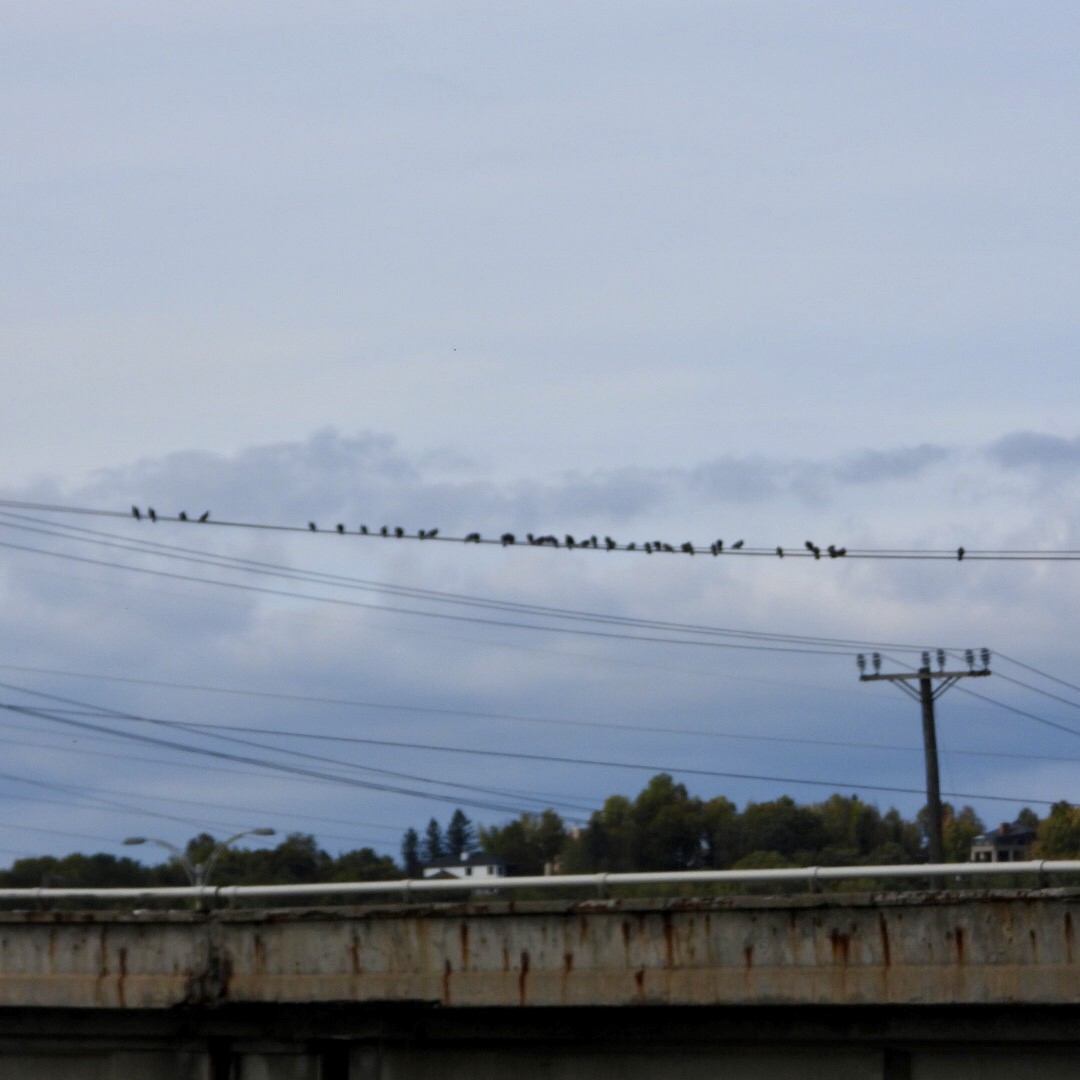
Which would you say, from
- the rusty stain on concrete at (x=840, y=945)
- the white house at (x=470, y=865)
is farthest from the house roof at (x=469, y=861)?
the rusty stain on concrete at (x=840, y=945)

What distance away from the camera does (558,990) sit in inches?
497

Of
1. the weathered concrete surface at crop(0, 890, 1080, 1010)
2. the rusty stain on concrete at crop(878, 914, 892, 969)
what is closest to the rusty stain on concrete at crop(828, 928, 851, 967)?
the weathered concrete surface at crop(0, 890, 1080, 1010)

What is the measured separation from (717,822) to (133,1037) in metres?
22.4

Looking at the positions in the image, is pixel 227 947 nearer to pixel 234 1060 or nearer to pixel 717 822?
pixel 234 1060

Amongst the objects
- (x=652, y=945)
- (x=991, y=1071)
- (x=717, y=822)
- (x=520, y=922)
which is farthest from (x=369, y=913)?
(x=717, y=822)

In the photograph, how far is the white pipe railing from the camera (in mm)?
11672

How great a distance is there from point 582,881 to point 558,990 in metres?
0.84

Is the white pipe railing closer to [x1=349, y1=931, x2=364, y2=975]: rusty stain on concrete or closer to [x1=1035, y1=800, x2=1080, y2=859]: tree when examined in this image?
[x1=349, y1=931, x2=364, y2=975]: rusty stain on concrete

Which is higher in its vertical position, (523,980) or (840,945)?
(840,945)

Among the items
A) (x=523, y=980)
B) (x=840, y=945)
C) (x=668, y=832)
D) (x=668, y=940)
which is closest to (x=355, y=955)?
(x=523, y=980)

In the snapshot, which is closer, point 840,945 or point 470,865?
point 840,945

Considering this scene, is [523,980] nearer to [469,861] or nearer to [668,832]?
[668,832]

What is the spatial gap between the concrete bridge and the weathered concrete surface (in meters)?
0.01

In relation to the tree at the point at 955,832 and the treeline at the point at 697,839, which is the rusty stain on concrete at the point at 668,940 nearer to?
the treeline at the point at 697,839
